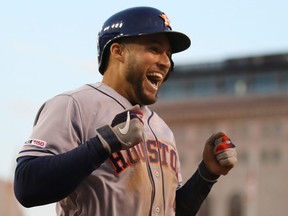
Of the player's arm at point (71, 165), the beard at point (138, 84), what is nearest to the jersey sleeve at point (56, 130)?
the player's arm at point (71, 165)

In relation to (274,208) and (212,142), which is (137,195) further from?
(274,208)

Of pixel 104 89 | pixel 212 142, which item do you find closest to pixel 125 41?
pixel 104 89

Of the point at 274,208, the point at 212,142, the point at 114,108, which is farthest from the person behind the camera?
the point at 274,208

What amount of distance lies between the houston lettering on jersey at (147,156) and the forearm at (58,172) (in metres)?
0.33

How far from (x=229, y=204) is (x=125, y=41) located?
89451mm

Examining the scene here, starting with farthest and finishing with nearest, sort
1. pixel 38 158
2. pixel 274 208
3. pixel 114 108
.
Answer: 1. pixel 274 208
2. pixel 114 108
3. pixel 38 158

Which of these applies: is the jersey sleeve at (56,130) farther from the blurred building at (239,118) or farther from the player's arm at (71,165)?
the blurred building at (239,118)

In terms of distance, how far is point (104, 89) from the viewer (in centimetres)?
536

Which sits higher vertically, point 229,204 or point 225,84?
point 225,84

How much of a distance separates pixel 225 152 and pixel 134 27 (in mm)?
915

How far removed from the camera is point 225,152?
545cm

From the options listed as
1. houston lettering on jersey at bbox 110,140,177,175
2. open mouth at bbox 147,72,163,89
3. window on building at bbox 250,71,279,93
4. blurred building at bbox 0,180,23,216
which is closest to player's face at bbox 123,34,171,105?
open mouth at bbox 147,72,163,89

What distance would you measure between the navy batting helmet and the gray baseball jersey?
11.2 inches

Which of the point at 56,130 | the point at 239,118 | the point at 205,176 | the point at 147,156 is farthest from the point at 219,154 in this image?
the point at 239,118
